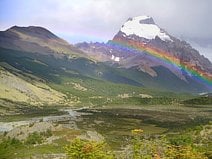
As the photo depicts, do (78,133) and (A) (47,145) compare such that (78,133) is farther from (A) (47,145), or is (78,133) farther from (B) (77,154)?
(B) (77,154)

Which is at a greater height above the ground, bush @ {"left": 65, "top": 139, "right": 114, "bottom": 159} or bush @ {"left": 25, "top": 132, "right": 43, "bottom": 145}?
bush @ {"left": 65, "top": 139, "right": 114, "bottom": 159}

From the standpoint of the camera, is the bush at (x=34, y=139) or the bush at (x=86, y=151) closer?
the bush at (x=86, y=151)

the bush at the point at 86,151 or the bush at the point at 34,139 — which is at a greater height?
the bush at the point at 86,151

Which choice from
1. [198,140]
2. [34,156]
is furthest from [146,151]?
[198,140]

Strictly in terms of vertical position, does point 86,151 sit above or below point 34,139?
above

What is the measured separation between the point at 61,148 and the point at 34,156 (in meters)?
16.3

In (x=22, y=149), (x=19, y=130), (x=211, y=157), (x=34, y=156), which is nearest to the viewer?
(x=211, y=157)

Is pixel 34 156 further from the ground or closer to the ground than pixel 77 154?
closer to the ground

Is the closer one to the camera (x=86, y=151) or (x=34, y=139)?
(x=86, y=151)

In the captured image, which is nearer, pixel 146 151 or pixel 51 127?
pixel 146 151

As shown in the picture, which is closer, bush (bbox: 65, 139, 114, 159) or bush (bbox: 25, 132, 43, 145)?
bush (bbox: 65, 139, 114, 159)

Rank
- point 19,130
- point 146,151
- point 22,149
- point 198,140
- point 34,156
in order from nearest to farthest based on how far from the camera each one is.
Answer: point 146,151 < point 34,156 < point 22,149 < point 198,140 < point 19,130

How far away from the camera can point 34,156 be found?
131 m

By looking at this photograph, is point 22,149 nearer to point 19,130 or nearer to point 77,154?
point 19,130
